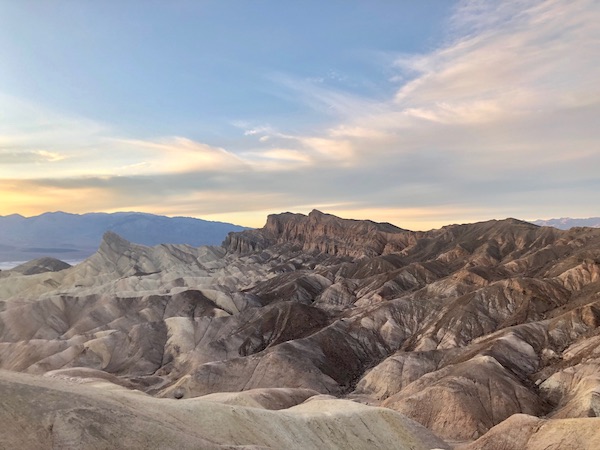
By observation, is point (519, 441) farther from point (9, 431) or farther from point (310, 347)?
point (310, 347)

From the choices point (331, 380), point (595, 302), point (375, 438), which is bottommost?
point (331, 380)

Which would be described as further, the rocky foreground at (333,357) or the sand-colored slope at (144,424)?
the rocky foreground at (333,357)

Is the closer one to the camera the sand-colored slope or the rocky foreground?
the sand-colored slope

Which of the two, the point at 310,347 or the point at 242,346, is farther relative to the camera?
the point at 242,346

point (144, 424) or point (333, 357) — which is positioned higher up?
point (144, 424)

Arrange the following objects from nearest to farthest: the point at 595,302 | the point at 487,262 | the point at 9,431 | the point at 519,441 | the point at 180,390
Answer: the point at 9,431 < the point at 519,441 < the point at 180,390 < the point at 595,302 < the point at 487,262

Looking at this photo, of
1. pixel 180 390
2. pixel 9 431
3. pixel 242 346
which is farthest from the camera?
pixel 242 346

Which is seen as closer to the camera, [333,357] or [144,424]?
[144,424]

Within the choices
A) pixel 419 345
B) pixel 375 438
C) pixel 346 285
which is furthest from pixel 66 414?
pixel 346 285
